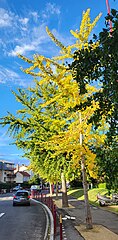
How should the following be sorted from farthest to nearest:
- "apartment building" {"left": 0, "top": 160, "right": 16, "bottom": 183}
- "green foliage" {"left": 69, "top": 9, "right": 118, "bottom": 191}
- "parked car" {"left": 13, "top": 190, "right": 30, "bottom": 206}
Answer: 1. "apartment building" {"left": 0, "top": 160, "right": 16, "bottom": 183}
2. "parked car" {"left": 13, "top": 190, "right": 30, "bottom": 206}
3. "green foliage" {"left": 69, "top": 9, "right": 118, "bottom": 191}

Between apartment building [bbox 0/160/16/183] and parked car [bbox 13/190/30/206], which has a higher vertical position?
apartment building [bbox 0/160/16/183]

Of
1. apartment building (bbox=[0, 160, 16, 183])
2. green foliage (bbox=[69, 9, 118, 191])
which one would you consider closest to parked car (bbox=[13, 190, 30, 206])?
green foliage (bbox=[69, 9, 118, 191])

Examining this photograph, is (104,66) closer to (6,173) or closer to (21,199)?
(21,199)

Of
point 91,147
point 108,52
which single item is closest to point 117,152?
point 108,52

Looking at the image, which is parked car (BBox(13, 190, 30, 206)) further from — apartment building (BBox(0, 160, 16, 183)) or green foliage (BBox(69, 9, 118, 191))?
apartment building (BBox(0, 160, 16, 183))

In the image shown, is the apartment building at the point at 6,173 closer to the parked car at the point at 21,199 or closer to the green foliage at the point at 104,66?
the parked car at the point at 21,199

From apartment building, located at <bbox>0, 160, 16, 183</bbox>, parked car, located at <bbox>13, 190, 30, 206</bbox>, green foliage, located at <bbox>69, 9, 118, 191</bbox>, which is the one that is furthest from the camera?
apartment building, located at <bbox>0, 160, 16, 183</bbox>

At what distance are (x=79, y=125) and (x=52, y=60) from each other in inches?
127

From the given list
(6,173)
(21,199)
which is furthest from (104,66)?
(6,173)

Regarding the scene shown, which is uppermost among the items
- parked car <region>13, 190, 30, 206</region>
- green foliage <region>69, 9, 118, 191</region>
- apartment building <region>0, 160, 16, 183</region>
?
apartment building <region>0, 160, 16, 183</region>

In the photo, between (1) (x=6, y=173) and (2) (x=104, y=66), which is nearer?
(2) (x=104, y=66)

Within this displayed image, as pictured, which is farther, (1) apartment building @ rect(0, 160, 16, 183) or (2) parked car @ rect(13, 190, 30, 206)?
(1) apartment building @ rect(0, 160, 16, 183)

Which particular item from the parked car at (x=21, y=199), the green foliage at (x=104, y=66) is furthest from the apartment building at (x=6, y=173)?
the green foliage at (x=104, y=66)

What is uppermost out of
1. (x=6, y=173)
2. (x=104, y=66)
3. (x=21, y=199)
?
(x=6, y=173)
